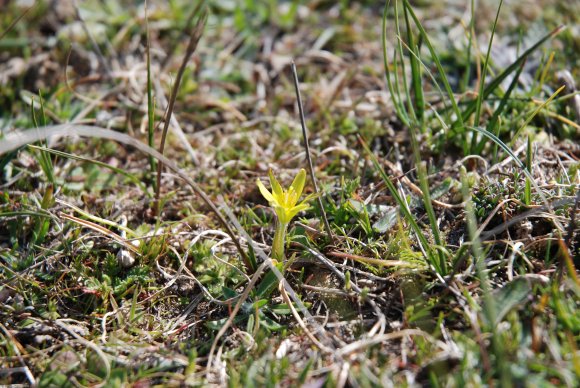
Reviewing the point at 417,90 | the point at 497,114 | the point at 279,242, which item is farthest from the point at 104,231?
the point at 497,114

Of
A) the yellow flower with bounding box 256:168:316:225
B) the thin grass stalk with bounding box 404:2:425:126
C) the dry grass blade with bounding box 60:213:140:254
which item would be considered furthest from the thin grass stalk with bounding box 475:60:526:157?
the dry grass blade with bounding box 60:213:140:254

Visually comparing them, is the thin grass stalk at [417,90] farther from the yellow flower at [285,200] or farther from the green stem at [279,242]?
the green stem at [279,242]

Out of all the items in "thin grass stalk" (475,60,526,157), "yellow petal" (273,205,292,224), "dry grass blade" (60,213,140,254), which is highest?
"thin grass stalk" (475,60,526,157)

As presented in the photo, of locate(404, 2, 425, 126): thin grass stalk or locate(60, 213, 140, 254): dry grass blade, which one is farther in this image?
locate(404, 2, 425, 126): thin grass stalk

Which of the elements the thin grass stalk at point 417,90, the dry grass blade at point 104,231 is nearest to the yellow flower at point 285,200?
the dry grass blade at point 104,231

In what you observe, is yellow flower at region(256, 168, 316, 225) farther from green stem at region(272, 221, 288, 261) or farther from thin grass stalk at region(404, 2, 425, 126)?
thin grass stalk at region(404, 2, 425, 126)

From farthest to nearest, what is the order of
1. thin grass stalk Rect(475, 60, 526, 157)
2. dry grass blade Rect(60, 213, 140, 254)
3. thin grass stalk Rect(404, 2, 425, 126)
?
thin grass stalk Rect(404, 2, 425, 126) < thin grass stalk Rect(475, 60, 526, 157) < dry grass blade Rect(60, 213, 140, 254)

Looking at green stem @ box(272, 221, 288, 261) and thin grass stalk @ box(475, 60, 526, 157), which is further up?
thin grass stalk @ box(475, 60, 526, 157)

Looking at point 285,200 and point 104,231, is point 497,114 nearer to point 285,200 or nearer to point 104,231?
point 285,200
